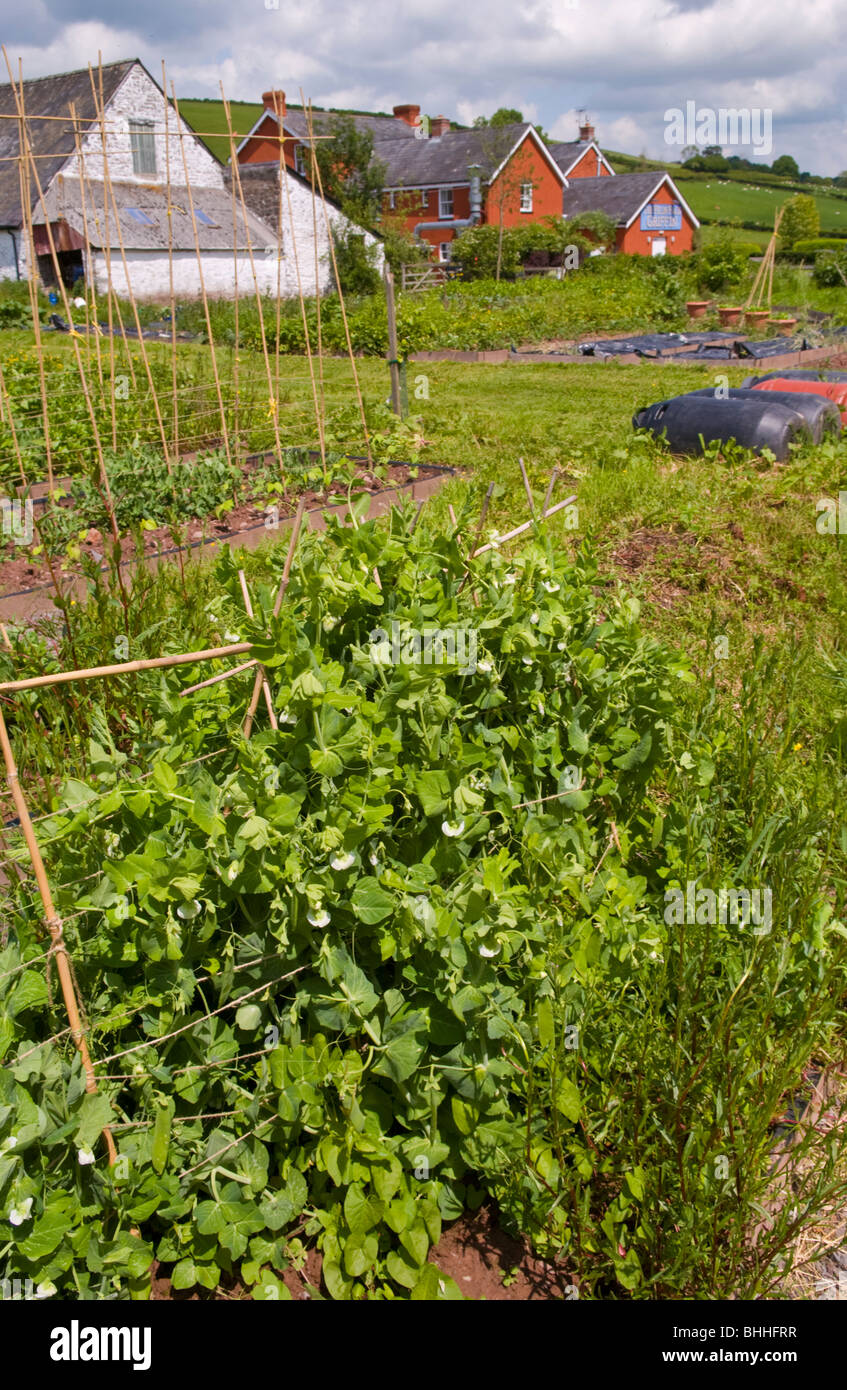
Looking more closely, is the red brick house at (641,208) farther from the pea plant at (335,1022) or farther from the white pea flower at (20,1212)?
the white pea flower at (20,1212)

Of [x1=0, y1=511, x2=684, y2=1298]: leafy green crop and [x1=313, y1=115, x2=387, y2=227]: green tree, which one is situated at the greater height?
[x1=313, y1=115, x2=387, y2=227]: green tree

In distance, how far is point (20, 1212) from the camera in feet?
4.86

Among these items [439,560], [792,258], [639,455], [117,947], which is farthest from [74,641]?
[792,258]

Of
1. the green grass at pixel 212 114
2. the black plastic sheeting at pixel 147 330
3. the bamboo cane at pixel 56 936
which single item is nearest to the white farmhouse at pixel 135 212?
the black plastic sheeting at pixel 147 330

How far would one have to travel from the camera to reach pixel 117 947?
1.81 meters

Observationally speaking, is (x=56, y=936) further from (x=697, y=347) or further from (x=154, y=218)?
(x=154, y=218)

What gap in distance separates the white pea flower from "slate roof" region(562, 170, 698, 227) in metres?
40.0

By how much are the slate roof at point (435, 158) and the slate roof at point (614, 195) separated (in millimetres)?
4399

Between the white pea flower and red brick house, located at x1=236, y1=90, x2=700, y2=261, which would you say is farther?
red brick house, located at x1=236, y1=90, x2=700, y2=261

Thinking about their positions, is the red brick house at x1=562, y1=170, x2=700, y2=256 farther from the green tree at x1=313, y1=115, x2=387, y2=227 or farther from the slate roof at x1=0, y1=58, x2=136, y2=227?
the slate roof at x1=0, y1=58, x2=136, y2=227

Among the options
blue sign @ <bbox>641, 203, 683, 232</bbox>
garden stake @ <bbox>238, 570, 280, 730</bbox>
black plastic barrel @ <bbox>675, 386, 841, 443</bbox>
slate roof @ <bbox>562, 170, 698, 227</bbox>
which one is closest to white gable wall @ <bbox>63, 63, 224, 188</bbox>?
slate roof @ <bbox>562, 170, 698, 227</bbox>

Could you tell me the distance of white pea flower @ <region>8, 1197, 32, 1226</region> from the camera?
1469mm

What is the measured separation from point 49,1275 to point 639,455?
6.57 meters
